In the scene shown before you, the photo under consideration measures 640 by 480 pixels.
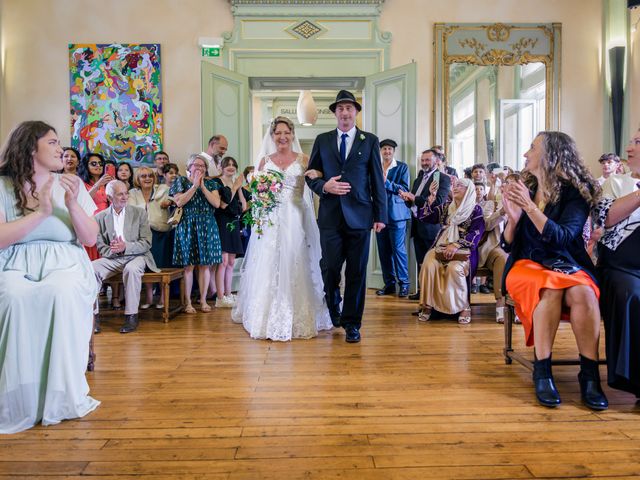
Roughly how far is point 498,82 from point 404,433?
5.94 metres

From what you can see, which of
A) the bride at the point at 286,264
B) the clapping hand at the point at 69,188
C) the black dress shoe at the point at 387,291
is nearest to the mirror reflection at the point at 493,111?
the black dress shoe at the point at 387,291

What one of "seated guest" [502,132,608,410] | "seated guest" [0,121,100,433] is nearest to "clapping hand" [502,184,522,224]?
"seated guest" [502,132,608,410]

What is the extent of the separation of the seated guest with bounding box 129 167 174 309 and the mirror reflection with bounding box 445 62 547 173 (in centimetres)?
374

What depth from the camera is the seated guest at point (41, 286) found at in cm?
218

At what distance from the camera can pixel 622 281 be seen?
8.02 ft

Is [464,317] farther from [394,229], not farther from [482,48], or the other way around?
[482,48]

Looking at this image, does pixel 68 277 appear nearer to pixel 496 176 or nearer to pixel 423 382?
pixel 423 382

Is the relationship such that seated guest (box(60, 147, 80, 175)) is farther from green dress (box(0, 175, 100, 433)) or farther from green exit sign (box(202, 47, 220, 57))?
green dress (box(0, 175, 100, 433))

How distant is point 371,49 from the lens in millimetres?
6750

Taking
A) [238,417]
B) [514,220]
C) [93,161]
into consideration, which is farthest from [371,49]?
[238,417]

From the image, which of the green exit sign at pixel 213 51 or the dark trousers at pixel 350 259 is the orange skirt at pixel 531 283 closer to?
the dark trousers at pixel 350 259

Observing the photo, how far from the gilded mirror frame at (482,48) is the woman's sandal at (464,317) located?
302 centimetres

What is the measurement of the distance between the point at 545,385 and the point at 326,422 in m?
1.08

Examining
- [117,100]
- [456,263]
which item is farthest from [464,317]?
[117,100]
